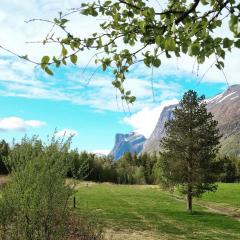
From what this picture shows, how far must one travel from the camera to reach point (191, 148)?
3509 centimetres

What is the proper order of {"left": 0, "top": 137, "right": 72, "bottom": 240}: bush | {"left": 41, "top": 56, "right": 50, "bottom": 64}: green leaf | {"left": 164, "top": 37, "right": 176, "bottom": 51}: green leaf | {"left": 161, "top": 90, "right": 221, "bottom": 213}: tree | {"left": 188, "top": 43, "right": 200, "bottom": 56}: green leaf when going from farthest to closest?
{"left": 161, "top": 90, "right": 221, "bottom": 213}: tree, {"left": 0, "top": 137, "right": 72, "bottom": 240}: bush, {"left": 41, "top": 56, "right": 50, "bottom": 64}: green leaf, {"left": 164, "top": 37, "right": 176, "bottom": 51}: green leaf, {"left": 188, "top": 43, "right": 200, "bottom": 56}: green leaf

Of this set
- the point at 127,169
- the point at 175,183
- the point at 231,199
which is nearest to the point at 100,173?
the point at 127,169

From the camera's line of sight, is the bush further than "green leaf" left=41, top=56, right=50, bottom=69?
Yes

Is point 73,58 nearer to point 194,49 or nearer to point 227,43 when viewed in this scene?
point 194,49

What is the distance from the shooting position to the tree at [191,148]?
113 feet

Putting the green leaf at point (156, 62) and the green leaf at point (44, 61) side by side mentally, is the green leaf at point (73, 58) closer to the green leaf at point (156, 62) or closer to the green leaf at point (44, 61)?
the green leaf at point (44, 61)

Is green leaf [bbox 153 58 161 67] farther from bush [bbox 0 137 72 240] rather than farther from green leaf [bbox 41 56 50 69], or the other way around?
bush [bbox 0 137 72 240]

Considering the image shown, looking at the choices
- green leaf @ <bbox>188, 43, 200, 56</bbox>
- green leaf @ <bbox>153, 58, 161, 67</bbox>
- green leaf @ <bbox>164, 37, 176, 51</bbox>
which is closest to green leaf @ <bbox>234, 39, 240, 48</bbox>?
green leaf @ <bbox>188, 43, 200, 56</bbox>

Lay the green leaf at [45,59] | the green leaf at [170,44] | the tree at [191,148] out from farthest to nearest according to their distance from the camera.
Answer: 1. the tree at [191,148]
2. the green leaf at [45,59]
3. the green leaf at [170,44]

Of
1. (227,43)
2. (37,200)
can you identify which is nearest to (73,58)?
(227,43)

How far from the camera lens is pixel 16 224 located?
34.7 ft

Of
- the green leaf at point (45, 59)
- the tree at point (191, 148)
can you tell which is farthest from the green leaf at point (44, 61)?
the tree at point (191, 148)

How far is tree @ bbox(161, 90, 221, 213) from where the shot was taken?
3444cm

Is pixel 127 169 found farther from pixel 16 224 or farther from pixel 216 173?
pixel 16 224
